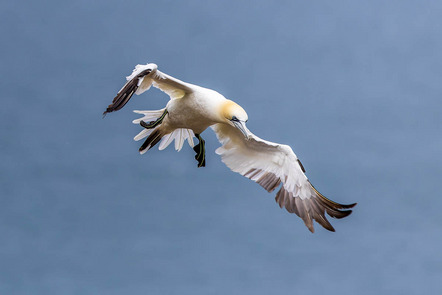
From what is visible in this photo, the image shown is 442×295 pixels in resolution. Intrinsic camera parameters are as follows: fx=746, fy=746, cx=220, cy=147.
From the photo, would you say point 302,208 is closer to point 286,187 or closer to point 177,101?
point 286,187

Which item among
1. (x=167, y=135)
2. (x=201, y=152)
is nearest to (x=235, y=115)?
(x=201, y=152)

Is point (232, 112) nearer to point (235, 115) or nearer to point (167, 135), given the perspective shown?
point (235, 115)

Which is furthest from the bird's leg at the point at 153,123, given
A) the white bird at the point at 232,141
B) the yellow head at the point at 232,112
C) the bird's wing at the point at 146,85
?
the yellow head at the point at 232,112

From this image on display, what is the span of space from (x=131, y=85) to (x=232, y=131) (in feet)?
8.73

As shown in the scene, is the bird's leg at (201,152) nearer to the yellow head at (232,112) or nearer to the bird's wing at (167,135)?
the bird's wing at (167,135)

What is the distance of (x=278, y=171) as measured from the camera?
12875mm

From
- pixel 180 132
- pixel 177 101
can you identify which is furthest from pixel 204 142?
pixel 177 101

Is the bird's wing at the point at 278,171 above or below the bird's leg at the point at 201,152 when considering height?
below

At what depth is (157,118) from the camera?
1323 centimetres

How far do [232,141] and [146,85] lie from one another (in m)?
1.99

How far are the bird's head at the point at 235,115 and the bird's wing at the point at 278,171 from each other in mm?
907

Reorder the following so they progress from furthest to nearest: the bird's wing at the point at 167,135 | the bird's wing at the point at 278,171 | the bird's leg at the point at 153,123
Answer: the bird's wing at the point at 167,135 < the bird's leg at the point at 153,123 < the bird's wing at the point at 278,171

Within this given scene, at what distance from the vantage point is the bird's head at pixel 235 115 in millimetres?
11531

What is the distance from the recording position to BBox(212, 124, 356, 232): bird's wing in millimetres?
12453
